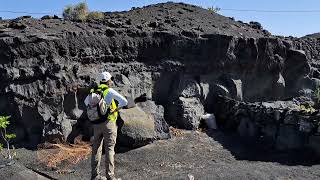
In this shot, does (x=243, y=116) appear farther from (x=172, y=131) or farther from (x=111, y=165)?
(x=111, y=165)

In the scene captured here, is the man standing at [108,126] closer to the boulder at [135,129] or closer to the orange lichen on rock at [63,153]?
the orange lichen on rock at [63,153]

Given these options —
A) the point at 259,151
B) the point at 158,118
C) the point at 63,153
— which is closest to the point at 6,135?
the point at 63,153

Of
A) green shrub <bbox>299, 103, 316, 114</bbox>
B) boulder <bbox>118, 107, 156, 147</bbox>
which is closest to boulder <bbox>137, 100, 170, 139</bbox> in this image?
boulder <bbox>118, 107, 156, 147</bbox>

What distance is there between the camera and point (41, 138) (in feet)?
38.9

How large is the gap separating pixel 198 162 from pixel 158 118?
2102mm

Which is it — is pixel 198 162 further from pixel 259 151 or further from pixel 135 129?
pixel 259 151

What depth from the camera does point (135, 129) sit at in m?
11.6

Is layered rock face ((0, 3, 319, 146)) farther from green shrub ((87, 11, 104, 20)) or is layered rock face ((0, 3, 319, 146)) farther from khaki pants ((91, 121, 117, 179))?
khaki pants ((91, 121, 117, 179))

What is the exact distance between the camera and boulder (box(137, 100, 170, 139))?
12461 mm

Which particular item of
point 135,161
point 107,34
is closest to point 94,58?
point 107,34

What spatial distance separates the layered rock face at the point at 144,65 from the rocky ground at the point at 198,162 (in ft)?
2.87

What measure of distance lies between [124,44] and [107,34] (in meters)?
0.57

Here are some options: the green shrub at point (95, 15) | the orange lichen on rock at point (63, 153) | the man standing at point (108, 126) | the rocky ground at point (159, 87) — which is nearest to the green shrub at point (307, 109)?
the rocky ground at point (159, 87)

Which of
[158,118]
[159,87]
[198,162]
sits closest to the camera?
[198,162]
